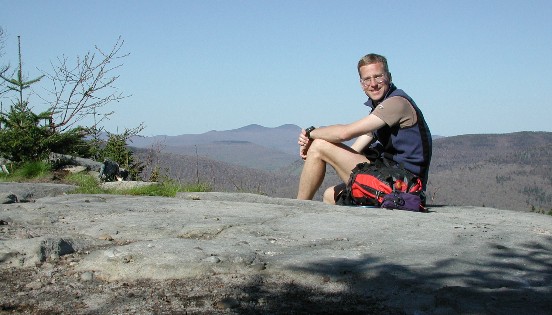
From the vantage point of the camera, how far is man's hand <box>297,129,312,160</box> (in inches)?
243

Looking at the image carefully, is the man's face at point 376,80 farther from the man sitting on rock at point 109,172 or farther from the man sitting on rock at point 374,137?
the man sitting on rock at point 109,172

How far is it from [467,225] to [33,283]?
10.6ft

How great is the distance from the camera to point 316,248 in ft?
11.2

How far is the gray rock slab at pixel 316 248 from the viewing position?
2.65 meters

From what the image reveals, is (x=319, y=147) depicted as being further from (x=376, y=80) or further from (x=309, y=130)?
(x=376, y=80)

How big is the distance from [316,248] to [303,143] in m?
2.88

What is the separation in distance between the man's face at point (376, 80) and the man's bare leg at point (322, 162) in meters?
0.65

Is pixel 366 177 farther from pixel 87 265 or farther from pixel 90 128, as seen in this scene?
pixel 90 128

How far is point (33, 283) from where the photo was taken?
2773 millimetres

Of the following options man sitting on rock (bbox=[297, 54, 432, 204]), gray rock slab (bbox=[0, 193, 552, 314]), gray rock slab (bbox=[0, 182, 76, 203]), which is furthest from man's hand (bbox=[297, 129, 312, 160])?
gray rock slab (bbox=[0, 182, 76, 203])

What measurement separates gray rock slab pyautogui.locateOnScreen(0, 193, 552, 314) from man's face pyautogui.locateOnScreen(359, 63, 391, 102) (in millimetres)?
1229

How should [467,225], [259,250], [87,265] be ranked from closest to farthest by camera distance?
1. [87,265]
2. [259,250]
3. [467,225]

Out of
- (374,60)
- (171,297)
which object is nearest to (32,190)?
(374,60)

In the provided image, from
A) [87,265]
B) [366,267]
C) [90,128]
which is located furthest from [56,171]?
[366,267]
